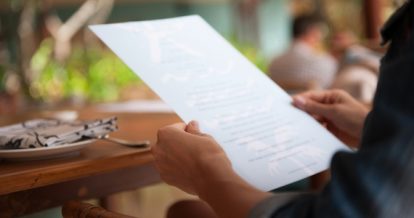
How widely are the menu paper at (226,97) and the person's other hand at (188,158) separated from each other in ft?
0.30

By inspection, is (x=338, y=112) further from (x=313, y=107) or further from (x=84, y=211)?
(x=84, y=211)

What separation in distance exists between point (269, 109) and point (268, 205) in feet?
1.28

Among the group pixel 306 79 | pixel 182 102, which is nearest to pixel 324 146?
pixel 182 102

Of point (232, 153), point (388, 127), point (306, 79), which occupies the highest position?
point (388, 127)

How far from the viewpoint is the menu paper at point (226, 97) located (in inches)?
32.7

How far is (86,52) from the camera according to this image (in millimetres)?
5508

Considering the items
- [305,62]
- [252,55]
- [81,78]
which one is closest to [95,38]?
[252,55]

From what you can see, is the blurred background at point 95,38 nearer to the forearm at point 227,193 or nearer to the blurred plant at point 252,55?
the blurred plant at point 252,55

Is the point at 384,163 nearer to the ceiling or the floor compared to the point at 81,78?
nearer to the ceiling

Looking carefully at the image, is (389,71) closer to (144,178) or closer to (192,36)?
(192,36)

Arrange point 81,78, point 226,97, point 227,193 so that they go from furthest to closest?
1. point 81,78
2. point 226,97
3. point 227,193

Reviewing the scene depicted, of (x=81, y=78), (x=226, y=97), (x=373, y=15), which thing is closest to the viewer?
(x=226, y=97)

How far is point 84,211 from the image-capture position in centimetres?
70

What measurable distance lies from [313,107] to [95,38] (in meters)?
6.19
